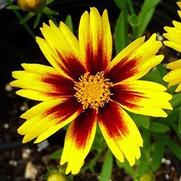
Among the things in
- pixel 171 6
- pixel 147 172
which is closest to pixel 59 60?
pixel 147 172

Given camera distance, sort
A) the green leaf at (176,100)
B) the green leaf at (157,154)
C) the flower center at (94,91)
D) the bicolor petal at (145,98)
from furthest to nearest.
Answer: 1. the green leaf at (157,154)
2. the green leaf at (176,100)
3. the flower center at (94,91)
4. the bicolor petal at (145,98)

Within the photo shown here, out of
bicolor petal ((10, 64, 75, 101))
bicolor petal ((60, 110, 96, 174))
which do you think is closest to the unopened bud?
bicolor petal ((10, 64, 75, 101))

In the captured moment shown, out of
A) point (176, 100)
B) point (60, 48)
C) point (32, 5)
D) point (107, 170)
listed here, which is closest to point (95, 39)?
point (60, 48)

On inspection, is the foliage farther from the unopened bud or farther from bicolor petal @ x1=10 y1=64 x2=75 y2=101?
bicolor petal @ x1=10 y1=64 x2=75 y2=101

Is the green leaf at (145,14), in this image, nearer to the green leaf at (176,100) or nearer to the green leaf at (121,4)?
the green leaf at (121,4)

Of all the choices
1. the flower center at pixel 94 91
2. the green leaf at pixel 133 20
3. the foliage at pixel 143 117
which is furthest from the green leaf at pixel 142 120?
the green leaf at pixel 133 20

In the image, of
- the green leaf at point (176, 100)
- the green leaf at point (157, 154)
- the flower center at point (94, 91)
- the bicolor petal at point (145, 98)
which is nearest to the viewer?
the bicolor petal at point (145, 98)
